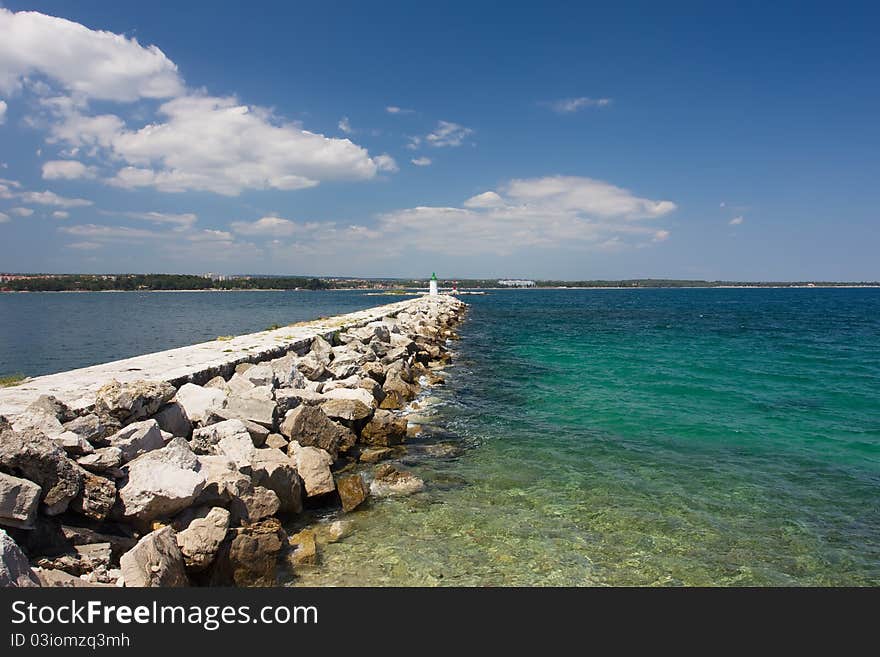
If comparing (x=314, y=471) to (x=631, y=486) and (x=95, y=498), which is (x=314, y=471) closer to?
(x=95, y=498)

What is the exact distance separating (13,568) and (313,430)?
14.6ft

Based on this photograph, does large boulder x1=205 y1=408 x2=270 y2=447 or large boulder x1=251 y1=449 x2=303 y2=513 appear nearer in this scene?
large boulder x1=251 y1=449 x2=303 y2=513

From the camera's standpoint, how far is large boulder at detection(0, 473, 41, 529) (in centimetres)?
335

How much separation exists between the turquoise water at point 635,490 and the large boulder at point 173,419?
8.24 ft

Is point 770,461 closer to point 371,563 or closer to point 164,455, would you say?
point 371,563

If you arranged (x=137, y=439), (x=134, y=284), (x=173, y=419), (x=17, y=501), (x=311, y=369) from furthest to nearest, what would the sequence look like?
(x=134, y=284) < (x=311, y=369) < (x=173, y=419) < (x=137, y=439) < (x=17, y=501)

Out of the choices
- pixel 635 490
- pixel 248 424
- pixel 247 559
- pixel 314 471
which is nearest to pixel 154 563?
pixel 247 559

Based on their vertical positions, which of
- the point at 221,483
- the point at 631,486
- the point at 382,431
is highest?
the point at 221,483

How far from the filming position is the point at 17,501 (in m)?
3.40

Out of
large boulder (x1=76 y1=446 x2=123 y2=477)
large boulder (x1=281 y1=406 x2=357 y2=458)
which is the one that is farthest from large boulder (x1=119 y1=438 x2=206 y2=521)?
large boulder (x1=281 y1=406 x2=357 y2=458)

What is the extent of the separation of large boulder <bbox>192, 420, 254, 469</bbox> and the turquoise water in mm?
1530

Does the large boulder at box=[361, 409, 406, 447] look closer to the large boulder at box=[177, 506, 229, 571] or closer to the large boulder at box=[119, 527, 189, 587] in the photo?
the large boulder at box=[177, 506, 229, 571]

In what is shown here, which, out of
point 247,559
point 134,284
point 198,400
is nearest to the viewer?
point 247,559
